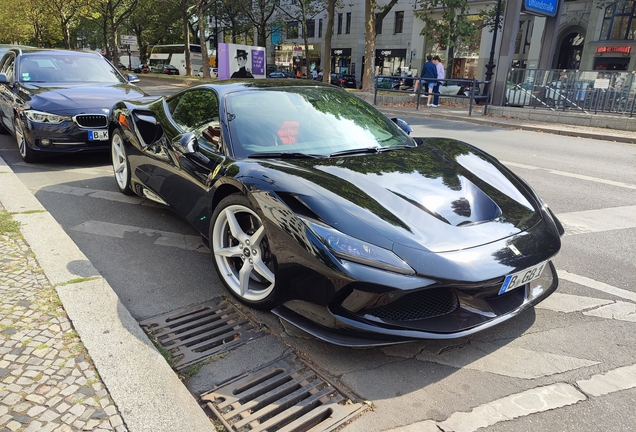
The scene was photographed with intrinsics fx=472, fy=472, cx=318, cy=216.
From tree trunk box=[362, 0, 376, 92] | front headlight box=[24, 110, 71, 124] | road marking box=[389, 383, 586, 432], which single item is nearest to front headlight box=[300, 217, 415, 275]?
road marking box=[389, 383, 586, 432]

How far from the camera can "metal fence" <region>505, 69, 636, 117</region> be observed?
13055mm

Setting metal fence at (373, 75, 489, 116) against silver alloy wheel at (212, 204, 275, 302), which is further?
metal fence at (373, 75, 489, 116)

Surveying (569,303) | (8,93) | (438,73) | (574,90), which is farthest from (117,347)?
(438,73)

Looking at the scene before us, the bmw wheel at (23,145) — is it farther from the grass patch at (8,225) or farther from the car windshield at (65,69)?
the grass patch at (8,225)

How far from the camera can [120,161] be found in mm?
5336

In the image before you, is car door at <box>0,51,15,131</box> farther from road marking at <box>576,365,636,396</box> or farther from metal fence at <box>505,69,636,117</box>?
metal fence at <box>505,69,636,117</box>

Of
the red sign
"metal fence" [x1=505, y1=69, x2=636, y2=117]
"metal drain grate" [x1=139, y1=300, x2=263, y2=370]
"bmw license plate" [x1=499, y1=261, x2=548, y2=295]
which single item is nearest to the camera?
"bmw license plate" [x1=499, y1=261, x2=548, y2=295]

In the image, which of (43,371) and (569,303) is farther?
(569,303)

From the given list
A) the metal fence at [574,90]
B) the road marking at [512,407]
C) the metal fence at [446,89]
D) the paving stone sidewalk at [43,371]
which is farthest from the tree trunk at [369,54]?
the road marking at [512,407]

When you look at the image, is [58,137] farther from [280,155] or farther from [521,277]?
[521,277]

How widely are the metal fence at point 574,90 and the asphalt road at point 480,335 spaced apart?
918 centimetres

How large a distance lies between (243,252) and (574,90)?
14296 millimetres

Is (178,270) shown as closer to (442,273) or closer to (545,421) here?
(442,273)

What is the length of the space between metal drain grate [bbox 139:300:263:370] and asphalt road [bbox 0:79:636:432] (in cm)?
A: 13
